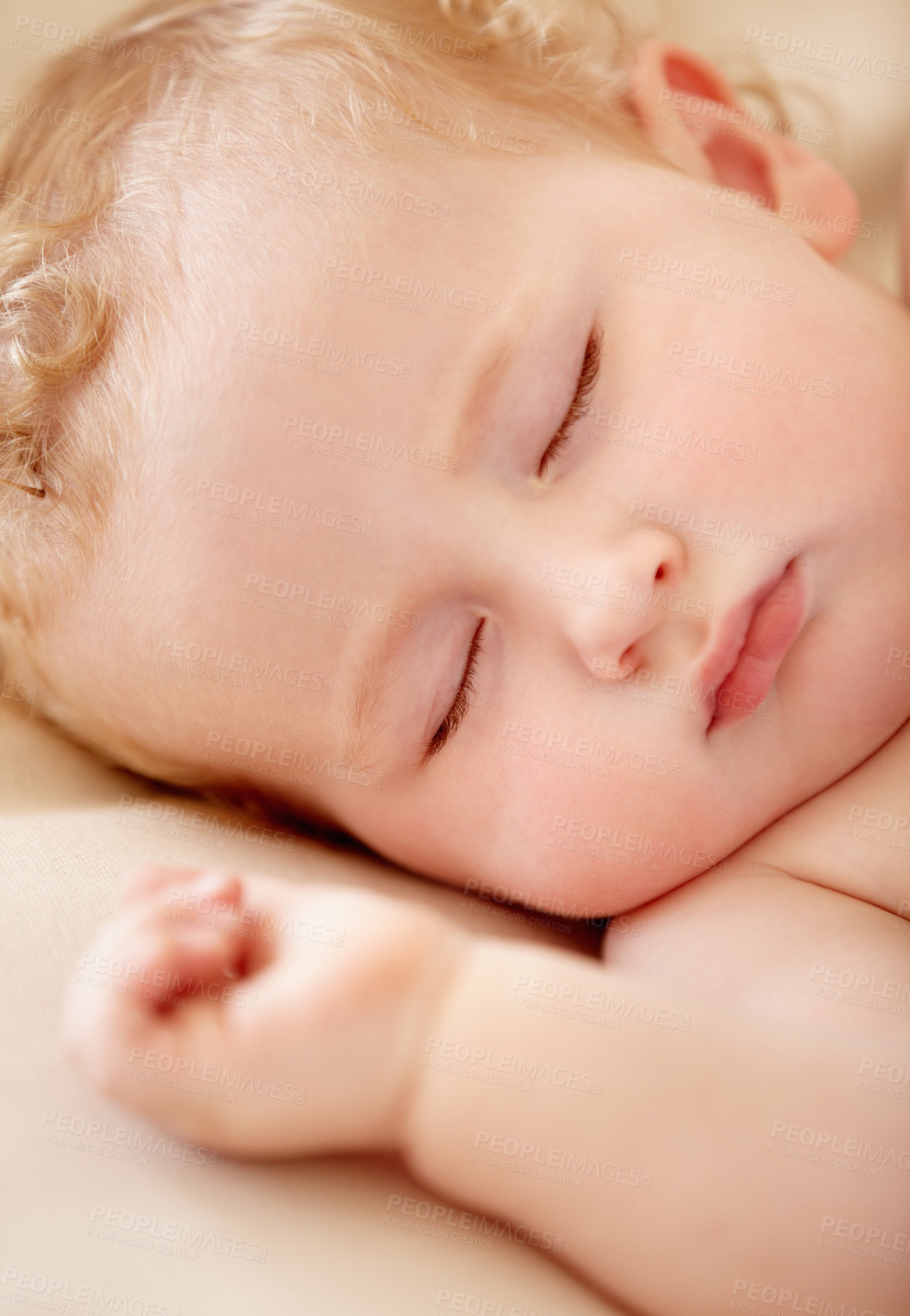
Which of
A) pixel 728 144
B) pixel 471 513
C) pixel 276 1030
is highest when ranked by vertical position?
pixel 728 144

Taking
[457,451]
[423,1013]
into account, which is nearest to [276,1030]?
[423,1013]

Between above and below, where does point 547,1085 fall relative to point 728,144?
below

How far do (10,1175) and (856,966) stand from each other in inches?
24.7

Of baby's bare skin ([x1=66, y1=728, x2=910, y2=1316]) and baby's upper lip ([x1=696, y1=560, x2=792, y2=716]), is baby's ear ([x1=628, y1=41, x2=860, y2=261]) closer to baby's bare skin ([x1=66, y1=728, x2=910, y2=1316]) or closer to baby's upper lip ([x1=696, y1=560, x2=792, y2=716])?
baby's upper lip ([x1=696, y1=560, x2=792, y2=716])

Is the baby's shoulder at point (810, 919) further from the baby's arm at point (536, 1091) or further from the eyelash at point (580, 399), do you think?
the eyelash at point (580, 399)

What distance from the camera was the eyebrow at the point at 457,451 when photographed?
94cm

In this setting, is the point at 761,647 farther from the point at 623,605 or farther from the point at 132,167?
the point at 132,167

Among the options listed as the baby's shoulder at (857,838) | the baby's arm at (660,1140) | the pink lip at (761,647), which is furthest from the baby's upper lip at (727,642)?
the baby's arm at (660,1140)

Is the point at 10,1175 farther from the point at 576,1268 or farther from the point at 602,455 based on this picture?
the point at 602,455

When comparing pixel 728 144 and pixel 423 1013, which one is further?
pixel 728 144

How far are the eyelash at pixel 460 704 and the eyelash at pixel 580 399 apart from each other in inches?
6.6

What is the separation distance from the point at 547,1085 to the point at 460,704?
0.40 meters

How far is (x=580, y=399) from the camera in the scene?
3.23ft

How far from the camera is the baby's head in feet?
3.11
